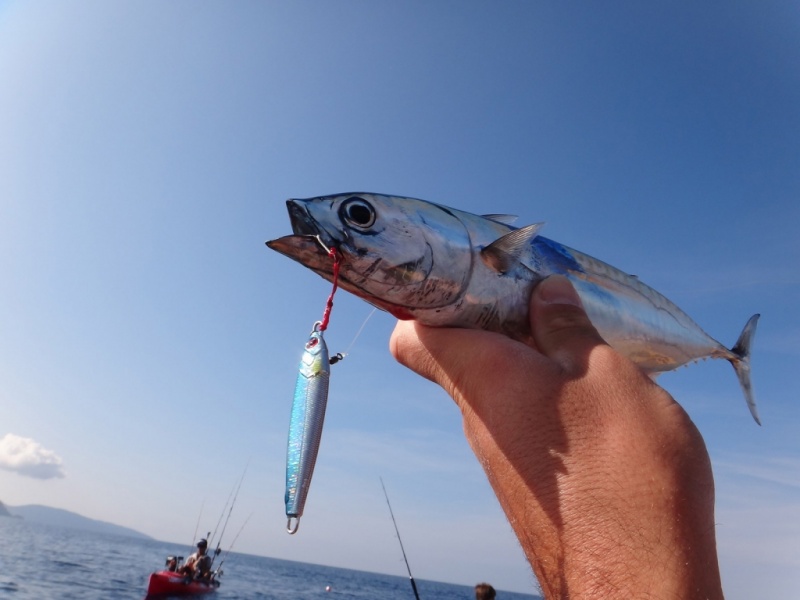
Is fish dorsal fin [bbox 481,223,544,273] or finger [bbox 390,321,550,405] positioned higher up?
fish dorsal fin [bbox 481,223,544,273]

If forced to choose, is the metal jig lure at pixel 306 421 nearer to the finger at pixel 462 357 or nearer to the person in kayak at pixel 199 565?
the finger at pixel 462 357

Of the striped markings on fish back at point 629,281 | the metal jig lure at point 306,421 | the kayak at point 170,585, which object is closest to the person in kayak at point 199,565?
the kayak at point 170,585

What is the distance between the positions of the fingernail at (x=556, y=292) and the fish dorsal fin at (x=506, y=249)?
10.1 inches

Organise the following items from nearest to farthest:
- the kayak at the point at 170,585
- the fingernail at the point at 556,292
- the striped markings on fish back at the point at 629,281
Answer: the fingernail at the point at 556,292
the striped markings on fish back at the point at 629,281
the kayak at the point at 170,585

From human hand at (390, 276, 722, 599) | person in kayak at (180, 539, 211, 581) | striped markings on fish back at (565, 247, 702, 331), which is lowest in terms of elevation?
person in kayak at (180, 539, 211, 581)

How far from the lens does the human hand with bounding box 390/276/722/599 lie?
1702 millimetres

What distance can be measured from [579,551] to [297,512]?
4.12ft

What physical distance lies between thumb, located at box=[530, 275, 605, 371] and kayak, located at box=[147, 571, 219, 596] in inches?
1287

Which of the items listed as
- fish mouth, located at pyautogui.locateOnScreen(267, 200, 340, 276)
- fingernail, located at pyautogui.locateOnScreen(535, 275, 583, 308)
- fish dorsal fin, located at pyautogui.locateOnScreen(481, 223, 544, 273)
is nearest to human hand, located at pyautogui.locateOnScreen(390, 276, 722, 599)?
fingernail, located at pyautogui.locateOnScreen(535, 275, 583, 308)

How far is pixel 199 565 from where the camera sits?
30969 millimetres

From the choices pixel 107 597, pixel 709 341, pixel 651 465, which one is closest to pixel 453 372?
pixel 651 465

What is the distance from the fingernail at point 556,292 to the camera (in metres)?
3.23

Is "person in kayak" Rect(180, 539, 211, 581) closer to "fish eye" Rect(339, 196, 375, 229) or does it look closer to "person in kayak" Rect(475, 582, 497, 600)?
"person in kayak" Rect(475, 582, 497, 600)

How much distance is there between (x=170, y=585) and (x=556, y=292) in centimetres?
3336
